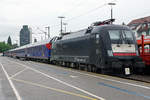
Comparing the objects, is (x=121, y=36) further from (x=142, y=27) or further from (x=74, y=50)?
(x=142, y=27)

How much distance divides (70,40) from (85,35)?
4.03 meters

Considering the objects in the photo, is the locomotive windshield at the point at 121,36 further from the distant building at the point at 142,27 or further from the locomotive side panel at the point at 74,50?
the distant building at the point at 142,27

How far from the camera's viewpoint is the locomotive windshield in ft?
51.8

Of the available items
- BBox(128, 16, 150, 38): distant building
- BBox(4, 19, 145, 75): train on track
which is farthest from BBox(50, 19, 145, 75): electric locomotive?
BBox(128, 16, 150, 38): distant building

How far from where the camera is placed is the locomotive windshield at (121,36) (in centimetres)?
1578

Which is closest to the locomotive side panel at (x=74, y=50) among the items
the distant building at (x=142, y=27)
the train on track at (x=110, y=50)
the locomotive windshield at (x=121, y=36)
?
the train on track at (x=110, y=50)

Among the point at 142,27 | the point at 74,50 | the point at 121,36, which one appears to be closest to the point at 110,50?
the point at 121,36

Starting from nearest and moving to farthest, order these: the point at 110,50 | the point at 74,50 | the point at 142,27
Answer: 1. the point at 110,50
2. the point at 74,50
3. the point at 142,27

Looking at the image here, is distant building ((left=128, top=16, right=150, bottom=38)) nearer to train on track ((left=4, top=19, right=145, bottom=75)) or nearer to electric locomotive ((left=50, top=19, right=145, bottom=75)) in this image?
train on track ((left=4, top=19, right=145, bottom=75))

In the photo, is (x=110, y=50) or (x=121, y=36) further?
(x=121, y=36)

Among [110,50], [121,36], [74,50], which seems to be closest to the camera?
[110,50]

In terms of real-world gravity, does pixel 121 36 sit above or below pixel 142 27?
below

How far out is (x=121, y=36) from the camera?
52.5 feet

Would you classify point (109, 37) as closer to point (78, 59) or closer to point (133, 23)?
point (78, 59)
